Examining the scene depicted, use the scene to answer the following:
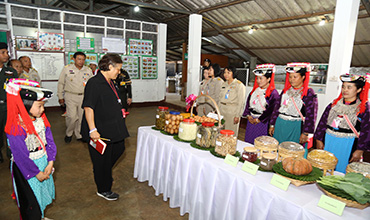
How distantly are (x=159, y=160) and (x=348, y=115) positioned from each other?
1820 mm

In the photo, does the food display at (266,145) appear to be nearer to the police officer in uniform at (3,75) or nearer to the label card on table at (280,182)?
the label card on table at (280,182)

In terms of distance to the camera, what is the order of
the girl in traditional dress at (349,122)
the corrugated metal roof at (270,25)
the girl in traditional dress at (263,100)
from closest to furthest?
the girl in traditional dress at (349,122), the girl in traditional dress at (263,100), the corrugated metal roof at (270,25)

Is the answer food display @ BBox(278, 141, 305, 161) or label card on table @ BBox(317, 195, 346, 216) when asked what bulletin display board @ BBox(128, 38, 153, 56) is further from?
label card on table @ BBox(317, 195, 346, 216)

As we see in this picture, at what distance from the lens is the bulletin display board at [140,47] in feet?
25.3

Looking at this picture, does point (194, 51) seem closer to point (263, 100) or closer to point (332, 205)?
point (263, 100)

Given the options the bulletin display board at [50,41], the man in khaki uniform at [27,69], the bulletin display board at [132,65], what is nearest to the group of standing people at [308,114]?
the man in khaki uniform at [27,69]

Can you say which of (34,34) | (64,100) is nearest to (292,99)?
(64,100)

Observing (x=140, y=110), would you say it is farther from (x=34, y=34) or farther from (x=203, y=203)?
(x=203, y=203)

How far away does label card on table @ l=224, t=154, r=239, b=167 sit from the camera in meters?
1.63

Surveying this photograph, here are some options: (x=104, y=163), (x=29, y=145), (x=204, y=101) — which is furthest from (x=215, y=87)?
(x=29, y=145)

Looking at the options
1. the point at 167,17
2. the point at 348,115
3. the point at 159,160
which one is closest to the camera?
the point at 348,115

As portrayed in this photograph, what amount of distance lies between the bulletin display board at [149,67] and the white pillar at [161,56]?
0.16 meters

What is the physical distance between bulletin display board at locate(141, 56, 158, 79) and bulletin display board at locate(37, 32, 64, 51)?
2.55 m

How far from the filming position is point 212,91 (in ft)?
13.4
